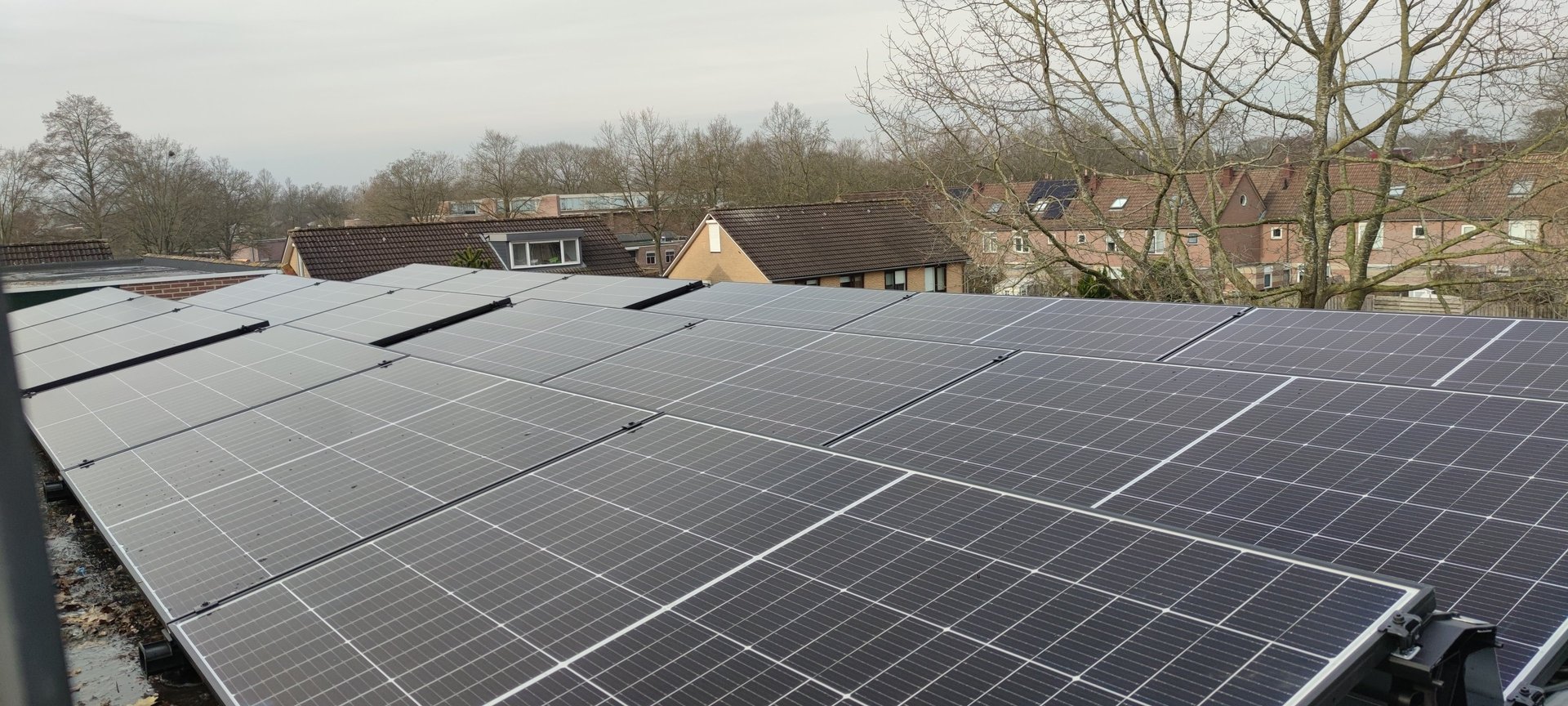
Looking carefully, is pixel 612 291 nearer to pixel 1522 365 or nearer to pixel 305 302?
pixel 305 302

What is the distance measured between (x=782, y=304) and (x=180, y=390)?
700 centimetres

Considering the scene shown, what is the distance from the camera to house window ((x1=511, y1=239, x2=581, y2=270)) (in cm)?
4791

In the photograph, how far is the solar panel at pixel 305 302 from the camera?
15.7m

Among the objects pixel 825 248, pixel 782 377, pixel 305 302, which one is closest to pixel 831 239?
pixel 825 248

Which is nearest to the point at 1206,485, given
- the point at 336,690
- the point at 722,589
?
the point at 722,589

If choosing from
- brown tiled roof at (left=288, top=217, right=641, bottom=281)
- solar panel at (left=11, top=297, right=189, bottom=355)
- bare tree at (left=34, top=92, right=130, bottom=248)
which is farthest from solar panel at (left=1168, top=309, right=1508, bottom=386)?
bare tree at (left=34, top=92, right=130, bottom=248)

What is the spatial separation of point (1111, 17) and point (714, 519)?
58.4 ft

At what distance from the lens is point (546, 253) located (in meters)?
48.7

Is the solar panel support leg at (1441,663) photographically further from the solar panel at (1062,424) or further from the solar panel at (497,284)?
the solar panel at (497,284)

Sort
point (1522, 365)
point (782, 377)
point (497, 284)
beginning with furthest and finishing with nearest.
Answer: point (497, 284) → point (782, 377) → point (1522, 365)

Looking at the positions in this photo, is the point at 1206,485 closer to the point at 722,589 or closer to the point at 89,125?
the point at 722,589

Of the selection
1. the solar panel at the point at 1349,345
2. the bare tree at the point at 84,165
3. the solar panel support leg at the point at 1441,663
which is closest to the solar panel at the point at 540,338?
the solar panel at the point at 1349,345

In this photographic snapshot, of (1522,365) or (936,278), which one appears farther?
(936,278)

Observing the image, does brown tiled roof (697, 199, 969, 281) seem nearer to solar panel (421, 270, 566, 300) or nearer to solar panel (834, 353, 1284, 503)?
solar panel (421, 270, 566, 300)
